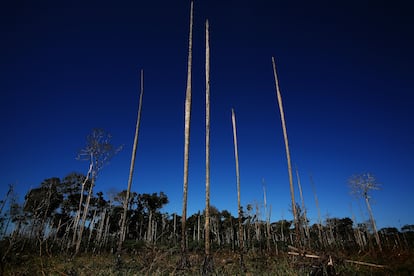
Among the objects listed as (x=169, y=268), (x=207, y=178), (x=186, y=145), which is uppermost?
(x=186, y=145)

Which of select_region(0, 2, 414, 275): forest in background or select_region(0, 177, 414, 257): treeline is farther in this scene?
select_region(0, 177, 414, 257): treeline

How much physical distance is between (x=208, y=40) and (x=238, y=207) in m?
9.40

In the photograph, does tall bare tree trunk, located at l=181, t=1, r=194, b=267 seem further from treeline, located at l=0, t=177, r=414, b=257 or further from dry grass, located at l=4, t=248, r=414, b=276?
treeline, located at l=0, t=177, r=414, b=257

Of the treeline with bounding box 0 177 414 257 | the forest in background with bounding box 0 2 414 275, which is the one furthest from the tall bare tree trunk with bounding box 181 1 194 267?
the treeline with bounding box 0 177 414 257

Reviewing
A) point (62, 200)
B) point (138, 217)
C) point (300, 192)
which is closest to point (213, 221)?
point (138, 217)

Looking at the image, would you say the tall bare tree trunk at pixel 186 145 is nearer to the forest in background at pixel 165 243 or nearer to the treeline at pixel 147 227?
the forest in background at pixel 165 243

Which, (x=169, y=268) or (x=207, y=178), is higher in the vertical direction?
(x=207, y=178)

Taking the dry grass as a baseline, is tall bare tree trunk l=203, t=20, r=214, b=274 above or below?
above

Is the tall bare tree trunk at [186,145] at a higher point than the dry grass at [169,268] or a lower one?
higher

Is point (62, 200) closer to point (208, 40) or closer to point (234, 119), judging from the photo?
point (234, 119)

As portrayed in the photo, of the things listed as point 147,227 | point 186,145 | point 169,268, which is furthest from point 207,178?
point 147,227

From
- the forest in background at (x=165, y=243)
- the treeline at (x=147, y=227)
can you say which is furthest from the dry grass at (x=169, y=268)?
the treeline at (x=147, y=227)

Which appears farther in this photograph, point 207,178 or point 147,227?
point 147,227

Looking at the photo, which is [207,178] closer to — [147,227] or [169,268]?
[169,268]
